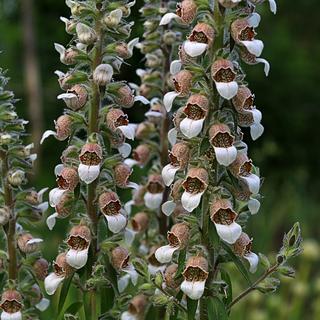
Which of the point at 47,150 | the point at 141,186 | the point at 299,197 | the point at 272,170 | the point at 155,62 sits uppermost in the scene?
the point at 155,62

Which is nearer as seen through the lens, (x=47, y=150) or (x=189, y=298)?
(x=189, y=298)

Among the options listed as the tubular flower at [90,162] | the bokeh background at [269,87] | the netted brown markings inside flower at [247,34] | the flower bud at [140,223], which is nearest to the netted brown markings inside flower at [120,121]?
the tubular flower at [90,162]

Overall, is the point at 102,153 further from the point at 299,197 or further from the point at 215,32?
the point at 299,197

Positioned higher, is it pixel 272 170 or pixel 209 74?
pixel 209 74

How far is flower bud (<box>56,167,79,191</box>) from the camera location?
83.3 inches

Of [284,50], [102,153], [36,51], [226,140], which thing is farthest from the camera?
[284,50]

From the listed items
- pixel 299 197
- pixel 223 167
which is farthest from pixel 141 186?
pixel 299 197

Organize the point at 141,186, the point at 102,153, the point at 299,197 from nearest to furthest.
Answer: the point at 102,153 → the point at 141,186 → the point at 299,197

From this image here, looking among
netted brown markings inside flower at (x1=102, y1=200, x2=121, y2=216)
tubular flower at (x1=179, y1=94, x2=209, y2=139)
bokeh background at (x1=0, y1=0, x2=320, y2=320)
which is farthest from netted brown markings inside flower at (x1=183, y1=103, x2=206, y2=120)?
bokeh background at (x1=0, y1=0, x2=320, y2=320)

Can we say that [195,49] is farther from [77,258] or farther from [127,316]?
[127,316]

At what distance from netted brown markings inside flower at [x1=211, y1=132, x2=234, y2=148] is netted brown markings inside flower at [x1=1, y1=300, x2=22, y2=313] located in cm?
77

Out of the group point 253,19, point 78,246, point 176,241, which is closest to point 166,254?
point 176,241

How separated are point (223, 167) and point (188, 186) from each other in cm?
14

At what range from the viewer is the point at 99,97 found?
218 centimetres
